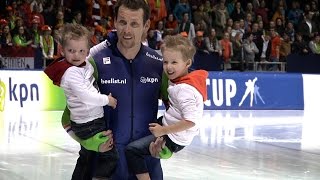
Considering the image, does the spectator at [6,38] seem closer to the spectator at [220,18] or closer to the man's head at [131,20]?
the spectator at [220,18]

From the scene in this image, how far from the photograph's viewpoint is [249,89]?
18.6 meters

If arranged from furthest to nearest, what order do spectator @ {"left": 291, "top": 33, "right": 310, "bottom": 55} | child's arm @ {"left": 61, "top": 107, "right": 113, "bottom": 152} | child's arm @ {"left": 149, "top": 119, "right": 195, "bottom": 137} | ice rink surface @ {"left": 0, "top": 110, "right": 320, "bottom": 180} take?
spectator @ {"left": 291, "top": 33, "right": 310, "bottom": 55}
ice rink surface @ {"left": 0, "top": 110, "right": 320, "bottom": 180}
child's arm @ {"left": 61, "top": 107, "right": 113, "bottom": 152}
child's arm @ {"left": 149, "top": 119, "right": 195, "bottom": 137}

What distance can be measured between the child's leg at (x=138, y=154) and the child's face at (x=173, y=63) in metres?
0.48

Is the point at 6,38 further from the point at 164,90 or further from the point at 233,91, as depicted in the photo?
the point at 164,90

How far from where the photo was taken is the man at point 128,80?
Answer: 485 centimetres

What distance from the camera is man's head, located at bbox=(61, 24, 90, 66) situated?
4746mm

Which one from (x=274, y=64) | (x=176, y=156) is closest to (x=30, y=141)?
(x=176, y=156)

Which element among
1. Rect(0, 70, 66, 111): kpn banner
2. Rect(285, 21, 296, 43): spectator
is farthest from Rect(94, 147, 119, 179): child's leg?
Rect(285, 21, 296, 43): spectator

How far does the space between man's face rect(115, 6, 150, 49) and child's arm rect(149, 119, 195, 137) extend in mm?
584

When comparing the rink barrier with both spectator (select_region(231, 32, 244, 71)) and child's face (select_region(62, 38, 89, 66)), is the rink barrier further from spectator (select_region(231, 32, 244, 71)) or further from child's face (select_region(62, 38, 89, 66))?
child's face (select_region(62, 38, 89, 66))

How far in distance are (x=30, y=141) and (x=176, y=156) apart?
2503 millimetres

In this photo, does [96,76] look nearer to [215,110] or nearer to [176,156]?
[176,156]

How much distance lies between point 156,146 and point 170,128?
198 millimetres

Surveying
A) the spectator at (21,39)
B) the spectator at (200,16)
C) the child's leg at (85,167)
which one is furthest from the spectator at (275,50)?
the child's leg at (85,167)
